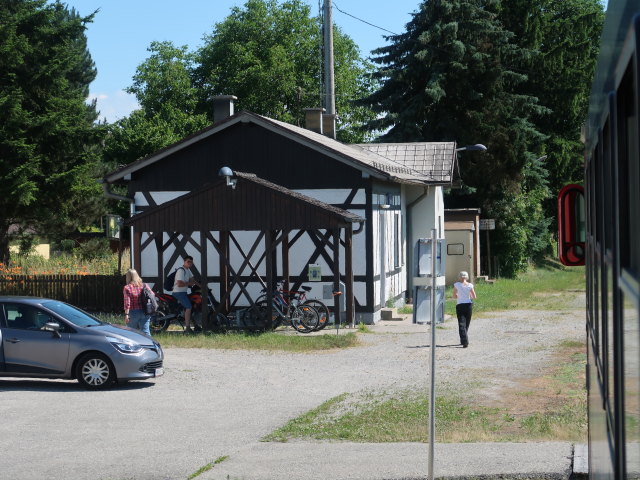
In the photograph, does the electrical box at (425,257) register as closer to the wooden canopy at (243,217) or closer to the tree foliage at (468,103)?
the wooden canopy at (243,217)

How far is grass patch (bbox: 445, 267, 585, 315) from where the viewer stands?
30.3 m

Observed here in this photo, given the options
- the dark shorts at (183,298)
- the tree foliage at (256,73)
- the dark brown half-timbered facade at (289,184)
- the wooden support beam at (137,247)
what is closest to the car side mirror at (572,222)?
the dark shorts at (183,298)

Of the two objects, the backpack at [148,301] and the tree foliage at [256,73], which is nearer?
the backpack at [148,301]

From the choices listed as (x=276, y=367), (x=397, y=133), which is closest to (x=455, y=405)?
(x=276, y=367)

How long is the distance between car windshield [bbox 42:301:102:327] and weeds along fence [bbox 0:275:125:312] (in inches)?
453

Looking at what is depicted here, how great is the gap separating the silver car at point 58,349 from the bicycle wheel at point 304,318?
304 inches

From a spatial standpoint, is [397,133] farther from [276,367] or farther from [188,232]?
[276,367]

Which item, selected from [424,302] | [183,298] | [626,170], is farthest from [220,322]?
[626,170]

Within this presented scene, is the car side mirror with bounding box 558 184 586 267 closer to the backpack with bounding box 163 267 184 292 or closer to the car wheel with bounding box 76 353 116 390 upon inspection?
the car wheel with bounding box 76 353 116 390

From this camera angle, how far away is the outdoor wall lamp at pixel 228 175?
2167 cm

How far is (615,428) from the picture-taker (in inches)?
115

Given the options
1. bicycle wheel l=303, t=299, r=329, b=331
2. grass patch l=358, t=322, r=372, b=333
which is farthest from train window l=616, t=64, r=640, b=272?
grass patch l=358, t=322, r=372, b=333

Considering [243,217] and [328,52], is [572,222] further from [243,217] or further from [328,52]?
[328,52]

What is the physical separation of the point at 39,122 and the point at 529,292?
18.7 meters
